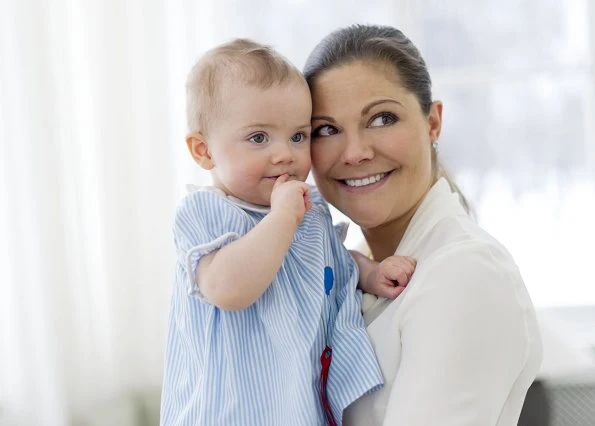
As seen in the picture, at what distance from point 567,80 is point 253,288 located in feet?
7.43

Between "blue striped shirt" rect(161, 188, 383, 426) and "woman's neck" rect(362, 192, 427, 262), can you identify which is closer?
"blue striped shirt" rect(161, 188, 383, 426)

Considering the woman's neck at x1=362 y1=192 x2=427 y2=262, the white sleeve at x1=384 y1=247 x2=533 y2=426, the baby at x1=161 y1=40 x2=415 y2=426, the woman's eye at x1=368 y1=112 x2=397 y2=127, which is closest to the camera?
the white sleeve at x1=384 y1=247 x2=533 y2=426

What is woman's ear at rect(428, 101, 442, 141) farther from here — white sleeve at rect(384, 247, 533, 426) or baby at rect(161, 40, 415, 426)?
white sleeve at rect(384, 247, 533, 426)

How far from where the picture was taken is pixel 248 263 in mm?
1405

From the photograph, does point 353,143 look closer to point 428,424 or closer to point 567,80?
point 428,424

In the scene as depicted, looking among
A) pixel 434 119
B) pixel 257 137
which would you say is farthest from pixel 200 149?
pixel 434 119

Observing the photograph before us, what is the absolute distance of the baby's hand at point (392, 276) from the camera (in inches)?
60.0

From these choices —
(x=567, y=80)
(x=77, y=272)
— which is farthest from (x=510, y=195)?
(x=77, y=272)

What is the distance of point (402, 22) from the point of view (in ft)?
10.5

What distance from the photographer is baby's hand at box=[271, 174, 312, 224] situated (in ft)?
4.83

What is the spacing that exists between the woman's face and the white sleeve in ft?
1.02

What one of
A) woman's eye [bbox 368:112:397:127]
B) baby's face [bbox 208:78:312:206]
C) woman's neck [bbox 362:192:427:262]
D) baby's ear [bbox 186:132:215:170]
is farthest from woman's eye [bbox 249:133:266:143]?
woman's neck [bbox 362:192:427:262]

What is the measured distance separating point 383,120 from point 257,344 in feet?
1.65

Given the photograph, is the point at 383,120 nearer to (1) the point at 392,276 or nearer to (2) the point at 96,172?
(1) the point at 392,276
